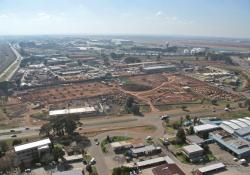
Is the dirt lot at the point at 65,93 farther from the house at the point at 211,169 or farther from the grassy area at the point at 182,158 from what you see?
the house at the point at 211,169

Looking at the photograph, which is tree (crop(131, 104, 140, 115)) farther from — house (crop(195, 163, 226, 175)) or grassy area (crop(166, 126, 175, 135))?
house (crop(195, 163, 226, 175))

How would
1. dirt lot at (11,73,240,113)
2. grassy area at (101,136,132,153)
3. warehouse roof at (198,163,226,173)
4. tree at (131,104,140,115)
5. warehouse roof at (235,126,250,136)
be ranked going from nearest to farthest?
warehouse roof at (198,163,226,173) < grassy area at (101,136,132,153) < warehouse roof at (235,126,250,136) < tree at (131,104,140,115) < dirt lot at (11,73,240,113)

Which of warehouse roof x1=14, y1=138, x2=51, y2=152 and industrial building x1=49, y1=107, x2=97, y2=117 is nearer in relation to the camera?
warehouse roof x1=14, y1=138, x2=51, y2=152

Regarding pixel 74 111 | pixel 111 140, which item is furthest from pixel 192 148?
pixel 74 111

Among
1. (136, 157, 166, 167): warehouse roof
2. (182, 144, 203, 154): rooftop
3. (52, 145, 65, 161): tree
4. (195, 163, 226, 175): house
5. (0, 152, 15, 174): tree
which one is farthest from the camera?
(182, 144, 203, 154): rooftop

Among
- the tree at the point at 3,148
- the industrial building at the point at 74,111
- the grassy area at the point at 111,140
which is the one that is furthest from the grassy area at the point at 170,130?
the tree at the point at 3,148

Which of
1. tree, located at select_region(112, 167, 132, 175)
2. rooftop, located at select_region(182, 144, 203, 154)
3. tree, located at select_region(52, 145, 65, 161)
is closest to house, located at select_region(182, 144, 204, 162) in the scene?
rooftop, located at select_region(182, 144, 203, 154)
